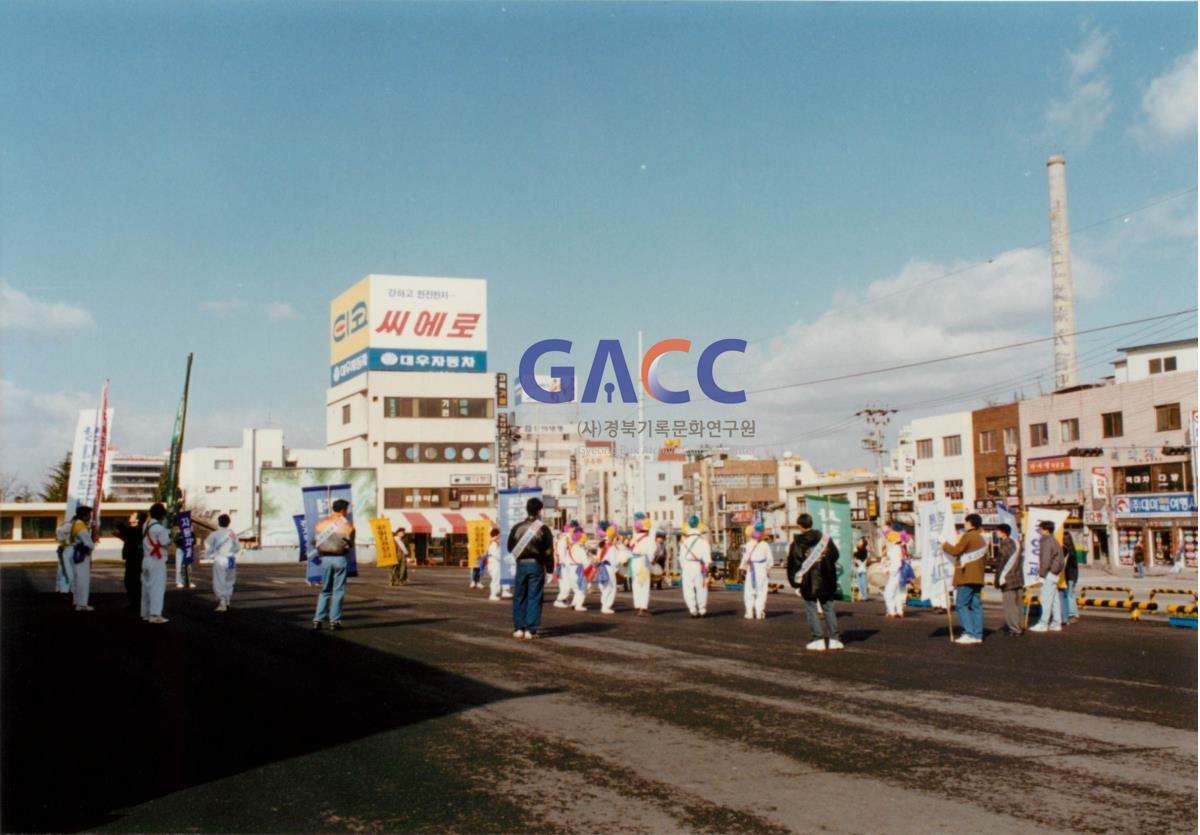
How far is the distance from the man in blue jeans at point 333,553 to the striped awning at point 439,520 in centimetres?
6053

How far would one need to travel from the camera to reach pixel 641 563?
20.2m

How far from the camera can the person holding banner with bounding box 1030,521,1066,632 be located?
1625 cm

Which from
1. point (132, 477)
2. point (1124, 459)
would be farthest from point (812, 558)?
point (132, 477)

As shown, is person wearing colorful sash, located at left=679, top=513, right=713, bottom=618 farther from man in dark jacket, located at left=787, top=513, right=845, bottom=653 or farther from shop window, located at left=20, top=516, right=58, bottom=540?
shop window, located at left=20, top=516, right=58, bottom=540

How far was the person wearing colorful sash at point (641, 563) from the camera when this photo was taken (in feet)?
65.5

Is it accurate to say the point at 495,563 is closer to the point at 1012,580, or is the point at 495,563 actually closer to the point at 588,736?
the point at 1012,580

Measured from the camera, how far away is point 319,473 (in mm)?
57781

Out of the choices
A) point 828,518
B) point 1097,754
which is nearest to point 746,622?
point 828,518

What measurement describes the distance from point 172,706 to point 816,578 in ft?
26.0

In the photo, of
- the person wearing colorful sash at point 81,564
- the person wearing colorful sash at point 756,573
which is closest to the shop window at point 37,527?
the person wearing colorful sash at point 81,564

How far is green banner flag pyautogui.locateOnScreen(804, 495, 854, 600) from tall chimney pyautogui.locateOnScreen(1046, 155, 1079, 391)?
2021 inches

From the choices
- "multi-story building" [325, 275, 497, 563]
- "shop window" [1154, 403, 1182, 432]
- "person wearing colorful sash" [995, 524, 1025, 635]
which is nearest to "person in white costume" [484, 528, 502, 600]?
"person wearing colorful sash" [995, 524, 1025, 635]

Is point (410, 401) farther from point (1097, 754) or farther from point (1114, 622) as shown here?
point (1097, 754)

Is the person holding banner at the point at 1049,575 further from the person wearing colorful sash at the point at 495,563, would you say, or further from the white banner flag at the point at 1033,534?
the person wearing colorful sash at the point at 495,563
